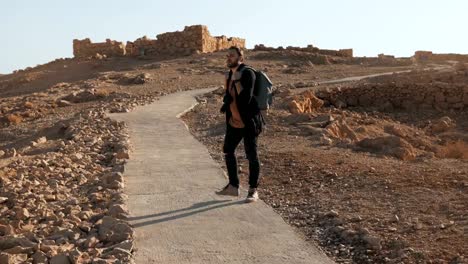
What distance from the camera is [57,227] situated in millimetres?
5258

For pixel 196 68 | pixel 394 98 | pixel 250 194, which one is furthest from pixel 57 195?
pixel 196 68

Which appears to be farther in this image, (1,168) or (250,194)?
(1,168)

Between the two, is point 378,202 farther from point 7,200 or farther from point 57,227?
point 7,200

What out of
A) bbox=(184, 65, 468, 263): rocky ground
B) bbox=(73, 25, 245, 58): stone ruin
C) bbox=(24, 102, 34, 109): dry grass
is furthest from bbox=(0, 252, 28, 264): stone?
bbox=(73, 25, 245, 58): stone ruin

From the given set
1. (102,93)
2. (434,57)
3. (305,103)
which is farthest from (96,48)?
(305,103)

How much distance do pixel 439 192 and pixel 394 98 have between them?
12.0m

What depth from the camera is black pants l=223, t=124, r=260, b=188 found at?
644 cm

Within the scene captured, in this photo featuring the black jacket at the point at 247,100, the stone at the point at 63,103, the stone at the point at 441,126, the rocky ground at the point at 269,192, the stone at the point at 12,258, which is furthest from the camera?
the stone at the point at 63,103

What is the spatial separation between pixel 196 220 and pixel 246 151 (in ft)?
3.75

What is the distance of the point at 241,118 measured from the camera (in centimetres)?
644

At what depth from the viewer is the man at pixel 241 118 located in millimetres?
6375

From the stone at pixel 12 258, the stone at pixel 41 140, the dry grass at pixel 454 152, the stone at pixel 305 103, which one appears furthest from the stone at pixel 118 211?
the stone at pixel 305 103

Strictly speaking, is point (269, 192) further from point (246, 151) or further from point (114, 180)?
point (114, 180)

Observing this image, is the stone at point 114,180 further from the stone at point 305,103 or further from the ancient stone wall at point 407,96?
the ancient stone wall at point 407,96
